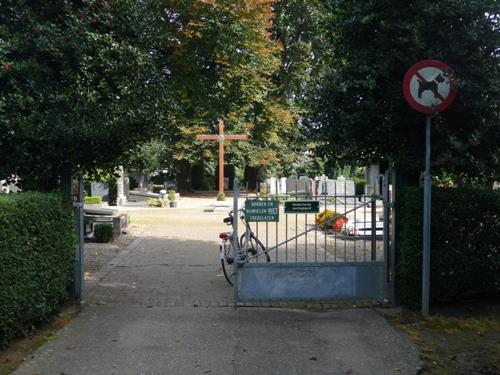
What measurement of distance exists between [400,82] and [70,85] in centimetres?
396

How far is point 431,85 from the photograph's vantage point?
6180 mm

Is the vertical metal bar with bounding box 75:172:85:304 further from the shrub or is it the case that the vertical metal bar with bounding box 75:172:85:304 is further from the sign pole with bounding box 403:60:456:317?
the shrub

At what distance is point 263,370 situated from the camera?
15.8 feet

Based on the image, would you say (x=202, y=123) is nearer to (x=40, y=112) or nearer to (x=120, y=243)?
(x=120, y=243)

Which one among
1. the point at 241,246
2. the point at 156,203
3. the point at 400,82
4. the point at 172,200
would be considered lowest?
the point at 156,203

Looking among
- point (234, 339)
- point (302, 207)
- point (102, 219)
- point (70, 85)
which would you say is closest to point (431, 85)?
point (302, 207)

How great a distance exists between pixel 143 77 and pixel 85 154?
120cm

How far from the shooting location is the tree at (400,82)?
6406mm

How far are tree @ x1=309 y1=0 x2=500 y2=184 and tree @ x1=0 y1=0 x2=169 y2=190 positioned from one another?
2.31m

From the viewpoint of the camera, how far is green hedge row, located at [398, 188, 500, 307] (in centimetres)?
651

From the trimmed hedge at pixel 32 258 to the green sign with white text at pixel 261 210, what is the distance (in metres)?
2.19

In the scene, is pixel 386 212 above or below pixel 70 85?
below

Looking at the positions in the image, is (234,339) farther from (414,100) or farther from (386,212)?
(414,100)

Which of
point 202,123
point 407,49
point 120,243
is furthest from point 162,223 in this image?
point 202,123
